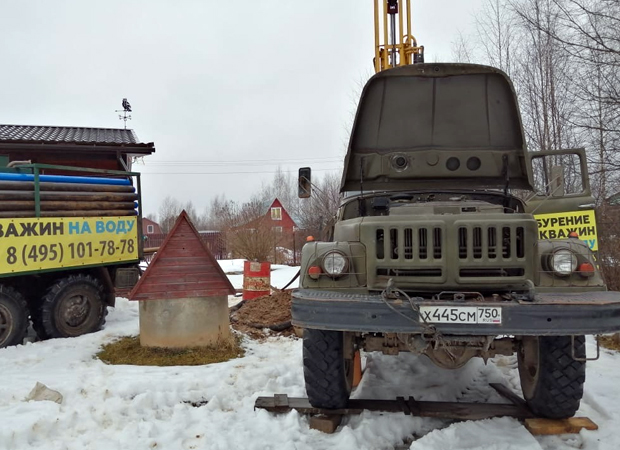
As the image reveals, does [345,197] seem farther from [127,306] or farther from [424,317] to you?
[127,306]

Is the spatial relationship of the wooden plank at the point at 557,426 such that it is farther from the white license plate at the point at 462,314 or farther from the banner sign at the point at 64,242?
Answer: the banner sign at the point at 64,242

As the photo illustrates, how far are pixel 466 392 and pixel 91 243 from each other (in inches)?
207

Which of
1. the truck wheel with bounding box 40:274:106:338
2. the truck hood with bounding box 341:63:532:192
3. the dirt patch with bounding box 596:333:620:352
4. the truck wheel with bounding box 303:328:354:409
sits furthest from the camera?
the truck wheel with bounding box 40:274:106:338

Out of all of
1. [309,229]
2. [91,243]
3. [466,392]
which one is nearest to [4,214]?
[91,243]

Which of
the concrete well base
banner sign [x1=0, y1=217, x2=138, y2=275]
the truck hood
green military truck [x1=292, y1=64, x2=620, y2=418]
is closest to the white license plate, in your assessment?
green military truck [x1=292, y1=64, x2=620, y2=418]

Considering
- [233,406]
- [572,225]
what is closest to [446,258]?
[233,406]

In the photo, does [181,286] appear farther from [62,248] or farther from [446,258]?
[446,258]

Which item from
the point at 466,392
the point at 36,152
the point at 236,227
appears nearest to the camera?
the point at 466,392

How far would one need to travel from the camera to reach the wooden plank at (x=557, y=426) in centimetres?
344

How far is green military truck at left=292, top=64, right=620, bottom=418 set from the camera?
2.98 meters

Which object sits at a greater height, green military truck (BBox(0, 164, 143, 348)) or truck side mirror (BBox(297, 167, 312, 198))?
truck side mirror (BBox(297, 167, 312, 198))

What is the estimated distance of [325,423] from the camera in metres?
3.53

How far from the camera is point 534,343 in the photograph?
363 centimetres

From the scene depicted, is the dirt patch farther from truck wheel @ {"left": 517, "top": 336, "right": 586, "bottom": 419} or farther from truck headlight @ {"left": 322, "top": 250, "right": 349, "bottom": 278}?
truck headlight @ {"left": 322, "top": 250, "right": 349, "bottom": 278}
